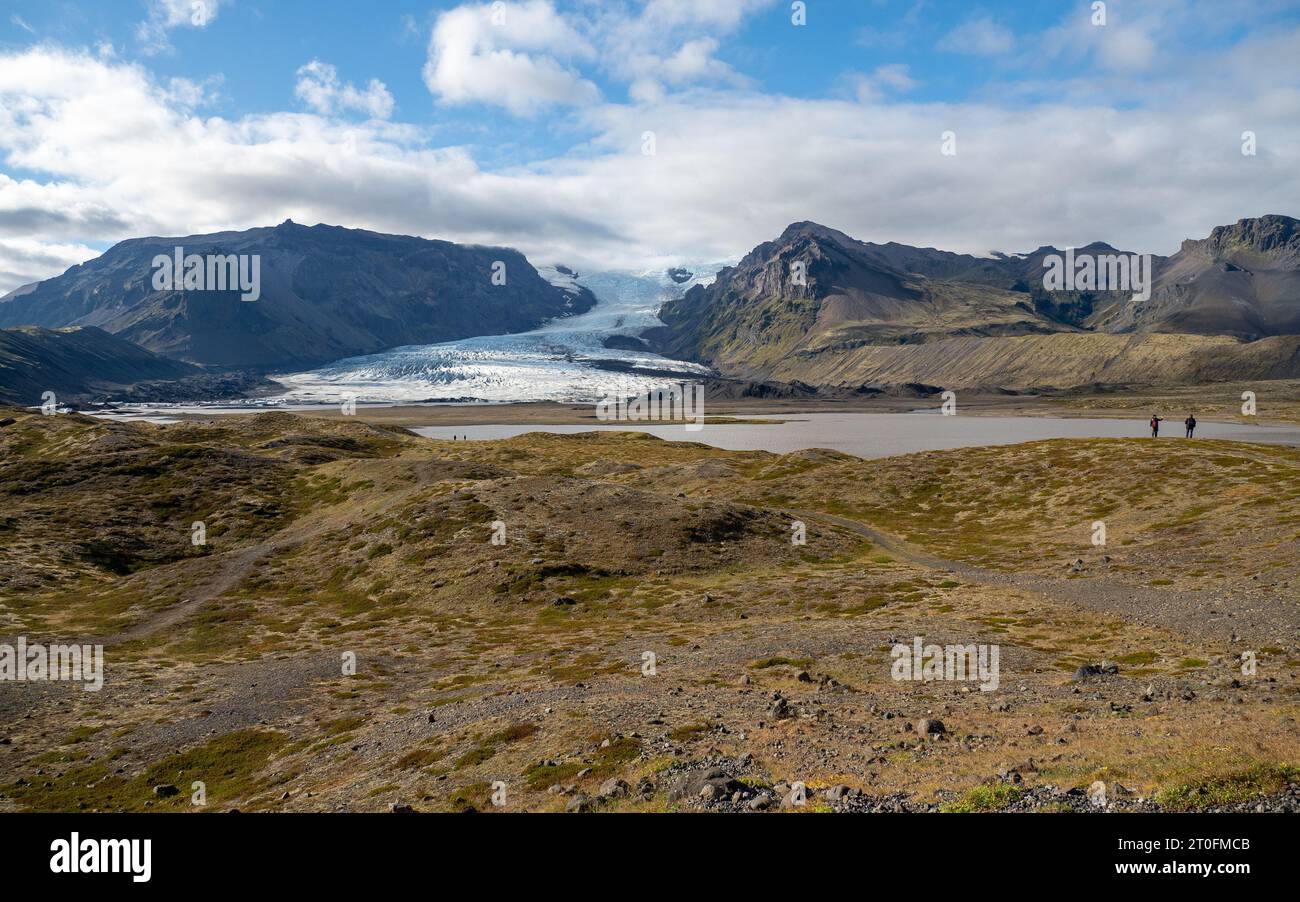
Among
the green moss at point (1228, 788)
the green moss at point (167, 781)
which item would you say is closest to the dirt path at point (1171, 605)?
the green moss at point (1228, 788)

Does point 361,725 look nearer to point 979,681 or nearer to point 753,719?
point 753,719

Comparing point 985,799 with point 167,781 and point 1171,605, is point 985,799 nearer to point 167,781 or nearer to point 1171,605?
point 167,781

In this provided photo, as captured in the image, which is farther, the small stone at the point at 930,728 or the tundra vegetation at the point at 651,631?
the small stone at the point at 930,728

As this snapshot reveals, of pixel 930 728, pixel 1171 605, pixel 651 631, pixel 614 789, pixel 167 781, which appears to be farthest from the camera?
pixel 651 631

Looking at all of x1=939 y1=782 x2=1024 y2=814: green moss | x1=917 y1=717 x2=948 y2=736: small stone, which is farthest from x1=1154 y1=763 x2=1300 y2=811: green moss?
x1=917 y1=717 x2=948 y2=736: small stone

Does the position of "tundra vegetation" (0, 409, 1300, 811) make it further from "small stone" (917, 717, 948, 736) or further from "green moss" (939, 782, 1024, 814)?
"small stone" (917, 717, 948, 736)

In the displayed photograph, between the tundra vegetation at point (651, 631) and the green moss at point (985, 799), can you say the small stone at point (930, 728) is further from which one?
the green moss at point (985, 799)

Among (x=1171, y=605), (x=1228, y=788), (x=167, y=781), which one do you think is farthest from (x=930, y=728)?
(x=167, y=781)

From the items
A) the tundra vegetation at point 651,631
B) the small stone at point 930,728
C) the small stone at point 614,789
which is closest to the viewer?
the small stone at point 614,789

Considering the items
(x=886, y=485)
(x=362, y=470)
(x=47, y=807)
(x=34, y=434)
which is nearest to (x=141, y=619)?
(x=47, y=807)
